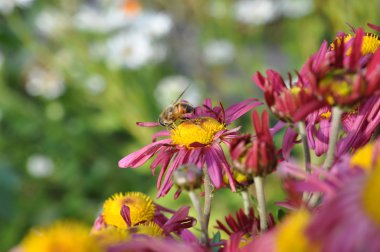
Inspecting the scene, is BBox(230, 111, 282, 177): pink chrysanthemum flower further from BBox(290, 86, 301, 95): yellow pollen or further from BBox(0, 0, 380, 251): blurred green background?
BBox(0, 0, 380, 251): blurred green background

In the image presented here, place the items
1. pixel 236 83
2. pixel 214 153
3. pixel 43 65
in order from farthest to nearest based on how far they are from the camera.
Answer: pixel 43 65 < pixel 236 83 < pixel 214 153

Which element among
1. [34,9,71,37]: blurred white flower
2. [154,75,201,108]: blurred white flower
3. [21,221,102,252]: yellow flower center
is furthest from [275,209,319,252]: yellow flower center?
[34,9,71,37]: blurred white flower

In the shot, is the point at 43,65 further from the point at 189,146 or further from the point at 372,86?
the point at 372,86

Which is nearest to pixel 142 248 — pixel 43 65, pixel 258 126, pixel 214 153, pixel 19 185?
pixel 258 126

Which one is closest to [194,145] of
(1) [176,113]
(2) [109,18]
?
(1) [176,113]

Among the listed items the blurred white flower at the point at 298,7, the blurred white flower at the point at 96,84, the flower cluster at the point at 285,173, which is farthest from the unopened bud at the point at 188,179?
the blurred white flower at the point at 298,7

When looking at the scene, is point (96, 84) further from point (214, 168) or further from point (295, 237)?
point (295, 237)
